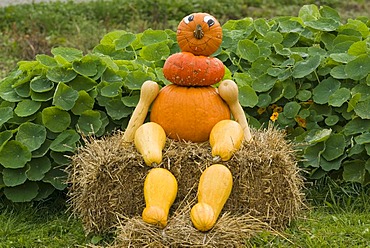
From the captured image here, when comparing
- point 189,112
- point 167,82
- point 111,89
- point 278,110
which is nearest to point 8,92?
point 111,89

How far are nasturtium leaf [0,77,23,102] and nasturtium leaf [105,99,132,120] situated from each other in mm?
498

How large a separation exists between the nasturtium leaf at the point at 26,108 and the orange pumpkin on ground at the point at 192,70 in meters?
0.88

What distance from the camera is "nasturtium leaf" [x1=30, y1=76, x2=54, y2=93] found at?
13.5 ft

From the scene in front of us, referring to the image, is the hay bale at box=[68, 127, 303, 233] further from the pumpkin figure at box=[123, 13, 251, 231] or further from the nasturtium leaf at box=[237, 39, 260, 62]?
the nasturtium leaf at box=[237, 39, 260, 62]

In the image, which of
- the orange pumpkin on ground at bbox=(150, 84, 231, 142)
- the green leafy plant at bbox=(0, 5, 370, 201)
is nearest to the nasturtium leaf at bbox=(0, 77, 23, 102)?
the green leafy plant at bbox=(0, 5, 370, 201)

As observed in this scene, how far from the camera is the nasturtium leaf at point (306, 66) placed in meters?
4.38

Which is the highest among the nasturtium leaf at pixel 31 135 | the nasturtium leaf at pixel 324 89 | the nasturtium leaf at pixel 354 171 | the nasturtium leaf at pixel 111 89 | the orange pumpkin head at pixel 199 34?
the orange pumpkin head at pixel 199 34

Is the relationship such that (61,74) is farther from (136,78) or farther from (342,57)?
(342,57)

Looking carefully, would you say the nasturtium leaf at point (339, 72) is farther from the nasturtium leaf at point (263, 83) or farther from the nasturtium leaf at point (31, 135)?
the nasturtium leaf at point (31, 135)

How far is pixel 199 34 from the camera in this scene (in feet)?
11.8

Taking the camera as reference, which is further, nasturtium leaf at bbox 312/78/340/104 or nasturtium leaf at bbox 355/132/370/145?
nasturtium leaf at bbox 312/78/340/104

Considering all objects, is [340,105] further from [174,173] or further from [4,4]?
[4,4]

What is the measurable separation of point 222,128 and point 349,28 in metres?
1.58

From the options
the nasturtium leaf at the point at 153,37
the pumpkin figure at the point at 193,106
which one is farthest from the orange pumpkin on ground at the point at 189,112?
the nasturtium leaf at the point at 153,37
